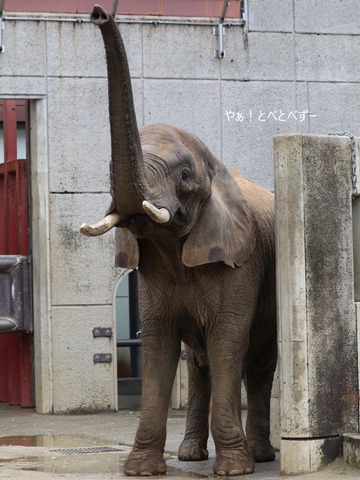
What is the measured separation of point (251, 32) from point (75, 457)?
6.04 metres

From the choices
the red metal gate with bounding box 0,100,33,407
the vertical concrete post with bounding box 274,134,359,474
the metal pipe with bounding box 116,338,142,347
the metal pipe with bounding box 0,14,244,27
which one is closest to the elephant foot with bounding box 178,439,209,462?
the vertical concrete post with bounding box 274,134,359,474

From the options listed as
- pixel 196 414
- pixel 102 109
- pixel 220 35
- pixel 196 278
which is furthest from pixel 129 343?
pixel 196 278

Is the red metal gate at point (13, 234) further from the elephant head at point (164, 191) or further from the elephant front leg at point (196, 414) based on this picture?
the elephant head at point (164, 191)

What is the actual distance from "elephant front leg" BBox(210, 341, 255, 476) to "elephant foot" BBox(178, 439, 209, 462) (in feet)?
2.81

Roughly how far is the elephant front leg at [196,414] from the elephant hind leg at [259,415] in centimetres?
31

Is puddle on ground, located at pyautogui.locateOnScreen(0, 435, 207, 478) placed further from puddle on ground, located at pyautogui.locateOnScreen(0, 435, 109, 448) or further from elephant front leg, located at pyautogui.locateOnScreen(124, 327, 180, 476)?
elephant front leg, located at pyautogui.locateOnScreen(124, 327, 180, 476)

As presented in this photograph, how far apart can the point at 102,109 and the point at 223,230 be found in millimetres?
5498

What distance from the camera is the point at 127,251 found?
876cm

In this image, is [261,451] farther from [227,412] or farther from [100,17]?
[100,17]

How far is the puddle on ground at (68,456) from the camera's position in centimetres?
912

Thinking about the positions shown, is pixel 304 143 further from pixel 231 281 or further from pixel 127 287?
pixel 127 287

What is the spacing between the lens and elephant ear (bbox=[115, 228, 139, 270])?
8.70 meters

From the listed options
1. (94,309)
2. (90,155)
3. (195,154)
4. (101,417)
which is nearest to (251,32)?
(90,155)

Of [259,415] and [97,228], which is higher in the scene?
[97,228]
